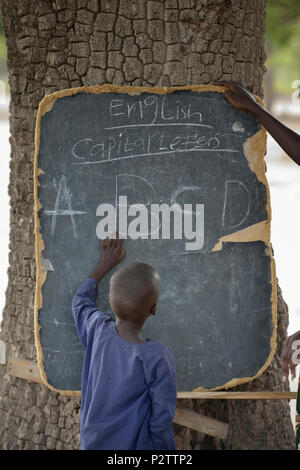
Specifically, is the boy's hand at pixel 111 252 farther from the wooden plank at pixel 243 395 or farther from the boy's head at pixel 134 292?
A: the wooden plank at pixel 243 395

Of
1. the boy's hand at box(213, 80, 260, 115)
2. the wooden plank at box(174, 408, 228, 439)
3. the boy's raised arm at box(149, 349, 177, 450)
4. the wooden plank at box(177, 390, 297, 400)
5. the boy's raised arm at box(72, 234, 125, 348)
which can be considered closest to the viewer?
the boy's raised arm at box(149, 349, 177, 450)

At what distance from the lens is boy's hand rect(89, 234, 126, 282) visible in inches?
101

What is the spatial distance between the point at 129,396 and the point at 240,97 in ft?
4.50

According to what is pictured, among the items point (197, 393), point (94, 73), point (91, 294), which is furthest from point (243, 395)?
point (94, 73)

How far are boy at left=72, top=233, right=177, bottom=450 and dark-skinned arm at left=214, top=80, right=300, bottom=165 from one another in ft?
2.72

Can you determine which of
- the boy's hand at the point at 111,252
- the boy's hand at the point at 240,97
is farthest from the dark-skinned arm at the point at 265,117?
the boy's hand at the point at 111,252

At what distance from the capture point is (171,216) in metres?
2.58

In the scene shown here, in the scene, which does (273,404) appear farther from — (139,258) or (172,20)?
(172,20)

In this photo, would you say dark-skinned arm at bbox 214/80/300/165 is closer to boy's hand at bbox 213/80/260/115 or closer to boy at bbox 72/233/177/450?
boy's hand at bbox 213/80/260/115

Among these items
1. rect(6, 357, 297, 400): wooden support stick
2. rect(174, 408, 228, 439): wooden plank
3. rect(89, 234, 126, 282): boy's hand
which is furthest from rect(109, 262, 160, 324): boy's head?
rect(174, 408, 228, 439): wooden plank

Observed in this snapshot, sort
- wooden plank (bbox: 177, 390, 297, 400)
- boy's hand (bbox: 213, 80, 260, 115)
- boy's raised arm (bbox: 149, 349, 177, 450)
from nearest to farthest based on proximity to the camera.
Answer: boy's raised arm (bbox: 149, 349, 177, 450) → boy's hand (bbox: 213, 80, 260, 115) → wooden plank (bbox: 177, 390, 297, 400)

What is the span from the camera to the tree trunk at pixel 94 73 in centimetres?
259

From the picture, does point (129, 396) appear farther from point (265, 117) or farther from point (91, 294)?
point (265, 117)

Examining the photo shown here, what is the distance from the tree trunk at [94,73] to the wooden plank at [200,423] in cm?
8
